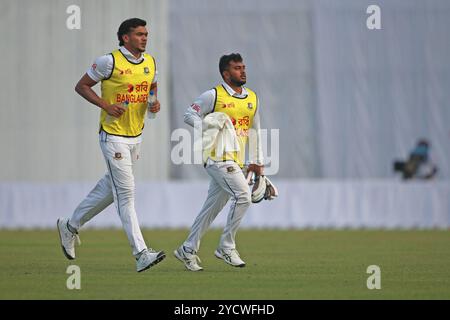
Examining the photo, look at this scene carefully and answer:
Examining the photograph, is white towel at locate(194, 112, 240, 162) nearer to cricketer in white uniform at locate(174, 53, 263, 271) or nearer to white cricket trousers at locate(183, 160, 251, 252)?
cricketer in white uniform at locate(174, 53, 263, 271)

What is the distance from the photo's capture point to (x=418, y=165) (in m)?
27.2

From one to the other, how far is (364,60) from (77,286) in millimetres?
18236

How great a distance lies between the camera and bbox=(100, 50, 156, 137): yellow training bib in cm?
1212

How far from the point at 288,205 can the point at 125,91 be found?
11.3m

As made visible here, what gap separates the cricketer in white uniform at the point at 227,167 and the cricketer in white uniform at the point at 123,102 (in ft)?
2.01

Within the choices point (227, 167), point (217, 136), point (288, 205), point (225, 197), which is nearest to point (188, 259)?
point (225, 197)

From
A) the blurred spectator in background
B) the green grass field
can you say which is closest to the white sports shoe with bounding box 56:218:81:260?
the green grass field

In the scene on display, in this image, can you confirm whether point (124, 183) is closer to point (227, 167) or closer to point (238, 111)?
point (227, 167)

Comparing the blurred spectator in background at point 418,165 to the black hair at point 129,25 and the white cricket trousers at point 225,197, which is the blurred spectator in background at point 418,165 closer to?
the white cricket trousers at point 225,197

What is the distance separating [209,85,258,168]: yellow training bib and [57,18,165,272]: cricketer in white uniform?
74 cm

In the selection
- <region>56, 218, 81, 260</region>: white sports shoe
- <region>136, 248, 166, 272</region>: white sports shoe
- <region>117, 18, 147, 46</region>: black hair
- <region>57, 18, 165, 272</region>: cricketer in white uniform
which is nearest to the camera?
<region>136, 248, 166, 272</region>: white sports shoe

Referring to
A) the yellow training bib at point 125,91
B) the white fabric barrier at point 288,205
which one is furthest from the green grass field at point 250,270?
the white fabric barrier at point 288,205
